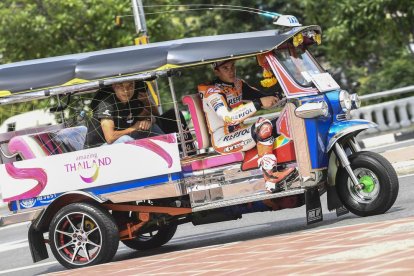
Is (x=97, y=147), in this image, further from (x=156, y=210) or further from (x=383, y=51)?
(x=383, y=51)

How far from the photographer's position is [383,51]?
3322 centimetres

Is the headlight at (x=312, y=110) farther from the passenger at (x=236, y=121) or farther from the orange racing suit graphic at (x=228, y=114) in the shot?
the orange racing suit graphic at (x=228, y=114)

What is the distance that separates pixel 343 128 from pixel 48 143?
10.5 feet

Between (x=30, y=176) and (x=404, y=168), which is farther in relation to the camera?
(x=404, y=168)

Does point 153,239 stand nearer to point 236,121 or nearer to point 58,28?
point 236,121

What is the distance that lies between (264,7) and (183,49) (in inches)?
1000

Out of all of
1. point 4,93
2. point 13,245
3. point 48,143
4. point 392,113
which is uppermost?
point 4,93

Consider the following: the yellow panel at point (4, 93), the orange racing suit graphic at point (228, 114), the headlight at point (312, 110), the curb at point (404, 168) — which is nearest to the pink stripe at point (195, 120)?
the orange racing suit graphic at point (228, 114)

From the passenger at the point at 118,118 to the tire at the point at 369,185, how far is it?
2110 millimetres

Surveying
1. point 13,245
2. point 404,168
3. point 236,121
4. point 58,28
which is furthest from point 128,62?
Result: point 58,28

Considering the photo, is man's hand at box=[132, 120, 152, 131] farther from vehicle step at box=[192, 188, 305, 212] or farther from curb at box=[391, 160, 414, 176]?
curb at box=[391, 160, 414, 176]

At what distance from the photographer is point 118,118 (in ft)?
35.9

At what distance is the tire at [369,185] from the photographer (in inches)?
398

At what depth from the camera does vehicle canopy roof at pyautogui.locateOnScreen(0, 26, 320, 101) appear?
33.9 feet
